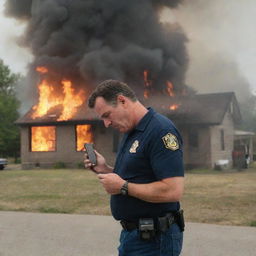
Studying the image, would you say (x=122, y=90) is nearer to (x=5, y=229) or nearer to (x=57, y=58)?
(x=5, y=229)

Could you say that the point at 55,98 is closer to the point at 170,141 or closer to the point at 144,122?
the point at 144,122

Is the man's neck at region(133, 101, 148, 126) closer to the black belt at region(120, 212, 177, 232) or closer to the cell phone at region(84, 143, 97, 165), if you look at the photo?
the cell phone at region(84, 143, 97, 165)

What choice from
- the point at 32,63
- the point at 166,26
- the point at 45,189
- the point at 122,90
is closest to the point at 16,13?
the point at 32,63

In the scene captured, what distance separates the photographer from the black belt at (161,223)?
2381 mm

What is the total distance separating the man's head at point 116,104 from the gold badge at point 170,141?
0.26 meters

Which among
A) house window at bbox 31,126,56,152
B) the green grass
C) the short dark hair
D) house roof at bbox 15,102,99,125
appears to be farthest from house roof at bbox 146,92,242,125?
the short dark hair

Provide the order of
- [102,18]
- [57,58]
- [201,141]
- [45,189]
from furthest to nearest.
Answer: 1. [102,18]
2. [57,58]
3. [201,141]
4. [45,189]

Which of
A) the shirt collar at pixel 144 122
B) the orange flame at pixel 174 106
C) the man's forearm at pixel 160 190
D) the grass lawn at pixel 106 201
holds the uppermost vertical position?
the orange flame at pixel 174 106

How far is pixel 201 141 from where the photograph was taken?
21500 mm

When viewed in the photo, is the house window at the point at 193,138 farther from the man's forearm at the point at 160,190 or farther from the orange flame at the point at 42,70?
the man's forearm at the point at 160,190

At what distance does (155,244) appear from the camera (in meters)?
2.40

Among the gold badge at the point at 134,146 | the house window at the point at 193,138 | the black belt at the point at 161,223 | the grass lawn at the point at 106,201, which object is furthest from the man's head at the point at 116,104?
the house window at the point at 193,138

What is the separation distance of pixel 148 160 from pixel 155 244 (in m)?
0.51

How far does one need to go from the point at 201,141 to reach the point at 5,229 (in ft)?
53.2
